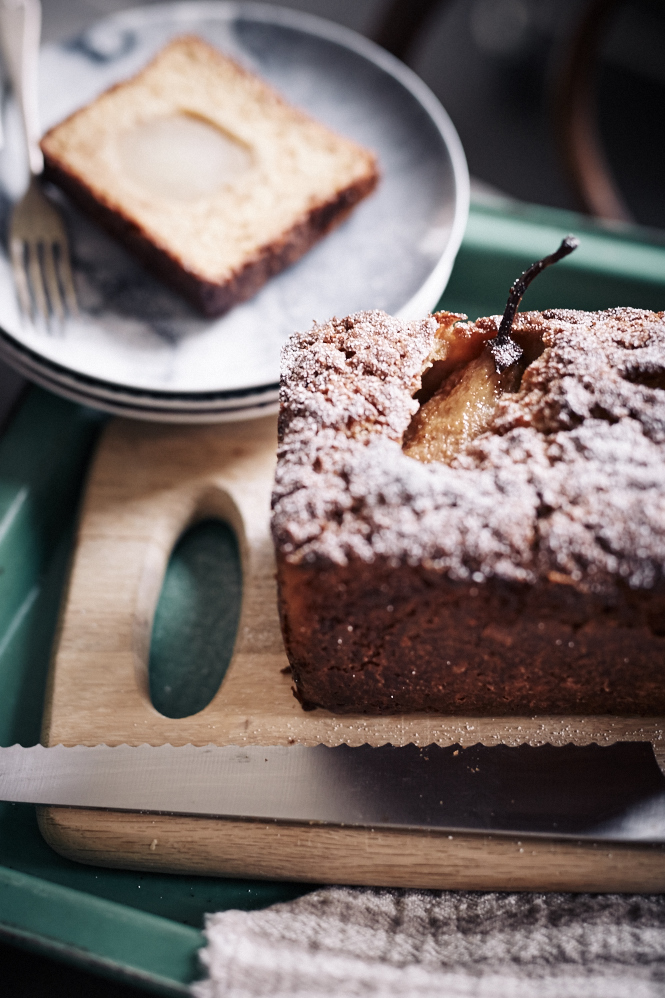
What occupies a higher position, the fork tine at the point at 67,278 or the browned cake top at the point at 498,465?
the browned cake top at the point at 498,465

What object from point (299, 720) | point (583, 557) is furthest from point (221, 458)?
point (583, 557)

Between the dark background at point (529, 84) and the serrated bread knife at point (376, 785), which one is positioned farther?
the dark background at point (529, 84)

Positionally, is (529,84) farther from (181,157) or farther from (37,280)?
(37,280)

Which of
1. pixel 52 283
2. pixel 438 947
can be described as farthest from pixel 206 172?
pixel 438 947

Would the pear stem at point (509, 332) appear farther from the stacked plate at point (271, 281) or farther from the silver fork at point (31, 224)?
the silver fork at point (31, 224)

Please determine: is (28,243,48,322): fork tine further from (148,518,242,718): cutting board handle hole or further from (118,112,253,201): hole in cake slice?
(148,518,242,718): cutting board handle hole

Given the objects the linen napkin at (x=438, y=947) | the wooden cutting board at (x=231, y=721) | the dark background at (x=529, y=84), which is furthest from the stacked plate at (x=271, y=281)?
the dark background at (x=529, y=84)

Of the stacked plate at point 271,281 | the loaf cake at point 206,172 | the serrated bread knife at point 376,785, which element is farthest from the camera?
the loaf cake at point 206,172
